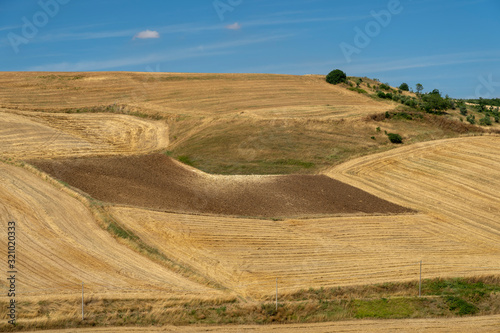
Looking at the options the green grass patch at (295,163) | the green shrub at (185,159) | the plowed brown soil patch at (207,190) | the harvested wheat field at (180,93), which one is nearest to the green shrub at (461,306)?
the plowed brown soil patch at (207,190)

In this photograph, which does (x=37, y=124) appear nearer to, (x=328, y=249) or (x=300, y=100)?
(x=300, y=100)

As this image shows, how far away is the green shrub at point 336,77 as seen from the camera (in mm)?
76812

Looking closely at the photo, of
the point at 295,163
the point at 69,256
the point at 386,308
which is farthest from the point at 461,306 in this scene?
the point at 295,163

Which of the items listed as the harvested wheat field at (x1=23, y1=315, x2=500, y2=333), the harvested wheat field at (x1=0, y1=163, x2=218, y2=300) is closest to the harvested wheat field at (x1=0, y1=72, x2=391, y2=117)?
the harvested wheat field at (x1=0, y1=163, x2=218, y2=300)

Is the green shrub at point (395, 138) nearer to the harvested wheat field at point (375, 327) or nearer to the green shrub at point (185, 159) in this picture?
the green shrub at point (185, 159)

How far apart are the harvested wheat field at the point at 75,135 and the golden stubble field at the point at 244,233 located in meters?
A: 0.17

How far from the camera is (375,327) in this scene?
20797 mm

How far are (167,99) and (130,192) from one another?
31.5 meters

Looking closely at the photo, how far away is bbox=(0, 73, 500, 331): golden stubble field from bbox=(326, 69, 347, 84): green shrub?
93.6 feet

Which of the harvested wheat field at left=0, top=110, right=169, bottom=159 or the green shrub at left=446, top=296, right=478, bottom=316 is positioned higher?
the harvested wheat field at left=0, top=110, right=169, bottom=159

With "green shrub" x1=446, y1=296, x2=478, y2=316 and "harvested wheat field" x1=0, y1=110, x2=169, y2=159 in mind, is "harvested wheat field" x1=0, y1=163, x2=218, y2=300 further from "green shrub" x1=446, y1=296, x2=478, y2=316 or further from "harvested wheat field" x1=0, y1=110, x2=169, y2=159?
"harvested wheat field" x1=0, y1=110, x2=169, y2=159

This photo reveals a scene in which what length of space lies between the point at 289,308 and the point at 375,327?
346 cm

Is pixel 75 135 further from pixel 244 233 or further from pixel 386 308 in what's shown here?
pixel 386 308

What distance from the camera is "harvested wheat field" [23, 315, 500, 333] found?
20062mm
